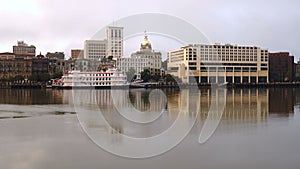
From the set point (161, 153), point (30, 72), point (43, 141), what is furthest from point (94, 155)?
point (30, 72)

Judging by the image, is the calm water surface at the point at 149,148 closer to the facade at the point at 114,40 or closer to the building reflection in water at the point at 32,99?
the building reflection in water at the point at 32,99

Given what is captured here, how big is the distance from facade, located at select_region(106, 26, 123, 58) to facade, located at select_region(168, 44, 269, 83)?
776 inches

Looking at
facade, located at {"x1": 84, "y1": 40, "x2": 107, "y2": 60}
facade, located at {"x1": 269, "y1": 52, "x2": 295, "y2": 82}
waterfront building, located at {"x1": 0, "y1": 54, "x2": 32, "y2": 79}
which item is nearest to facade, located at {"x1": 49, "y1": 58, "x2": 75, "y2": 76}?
waterfront building, located at {"x1": 0, "y1": 54, "x2": 32, "y2": 79}

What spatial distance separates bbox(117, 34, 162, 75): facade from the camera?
163 ft

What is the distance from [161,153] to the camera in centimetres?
623

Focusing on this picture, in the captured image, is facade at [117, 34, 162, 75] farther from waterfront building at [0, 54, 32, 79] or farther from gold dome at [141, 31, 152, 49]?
waterfront building at [0, 54, 32, 79]

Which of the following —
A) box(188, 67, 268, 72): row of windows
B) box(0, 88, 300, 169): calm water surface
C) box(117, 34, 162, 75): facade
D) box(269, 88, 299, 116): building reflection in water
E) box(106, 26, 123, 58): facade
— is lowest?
box(0, 88, 300, 169): calm water surface

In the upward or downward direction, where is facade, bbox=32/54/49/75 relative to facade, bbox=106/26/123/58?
downward

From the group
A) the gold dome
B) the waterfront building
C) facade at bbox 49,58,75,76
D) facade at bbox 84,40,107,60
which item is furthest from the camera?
facade at bbox 84,40,107,60

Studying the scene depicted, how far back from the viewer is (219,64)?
45594mm

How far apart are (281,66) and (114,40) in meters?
32.3

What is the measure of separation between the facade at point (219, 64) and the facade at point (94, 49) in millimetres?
19089

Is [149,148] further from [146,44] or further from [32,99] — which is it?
[146,44]

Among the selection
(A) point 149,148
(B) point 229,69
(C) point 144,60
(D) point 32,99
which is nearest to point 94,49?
(C) point 144,60
